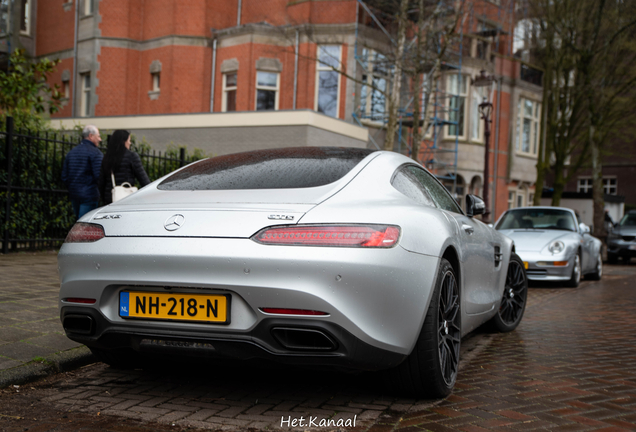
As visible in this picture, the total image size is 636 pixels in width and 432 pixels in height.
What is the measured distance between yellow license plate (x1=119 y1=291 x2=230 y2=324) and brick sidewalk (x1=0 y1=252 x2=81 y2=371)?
119 centimetres

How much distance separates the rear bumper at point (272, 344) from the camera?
9.75 ft

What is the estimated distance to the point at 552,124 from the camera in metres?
23.7

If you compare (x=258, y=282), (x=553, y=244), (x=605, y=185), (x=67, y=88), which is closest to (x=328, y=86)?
(x=67, y=88)

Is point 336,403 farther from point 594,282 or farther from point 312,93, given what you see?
point 312,93

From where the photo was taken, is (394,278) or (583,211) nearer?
(394,278)

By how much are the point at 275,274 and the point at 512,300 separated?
383 cm

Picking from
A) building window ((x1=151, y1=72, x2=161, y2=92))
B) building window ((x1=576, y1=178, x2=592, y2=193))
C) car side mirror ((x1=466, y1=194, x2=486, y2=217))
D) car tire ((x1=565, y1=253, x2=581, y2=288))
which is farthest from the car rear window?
building window ((x1=576, y1=178, x2=592, y2=193))

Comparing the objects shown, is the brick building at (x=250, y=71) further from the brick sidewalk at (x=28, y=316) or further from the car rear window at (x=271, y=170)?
the car rear window at (x=271, y=170)

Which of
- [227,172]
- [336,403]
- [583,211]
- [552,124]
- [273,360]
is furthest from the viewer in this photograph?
[583,211]

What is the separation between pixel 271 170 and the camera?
3.80 metres

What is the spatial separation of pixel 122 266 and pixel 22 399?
106cm

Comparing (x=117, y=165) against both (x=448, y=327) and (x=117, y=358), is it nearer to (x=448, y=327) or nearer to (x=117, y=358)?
(x=117, y=358)

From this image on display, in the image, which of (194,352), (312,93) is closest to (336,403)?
(194,352)

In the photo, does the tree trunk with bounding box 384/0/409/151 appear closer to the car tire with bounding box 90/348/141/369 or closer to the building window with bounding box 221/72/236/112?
the building window with bounding box 221/72/236/112
